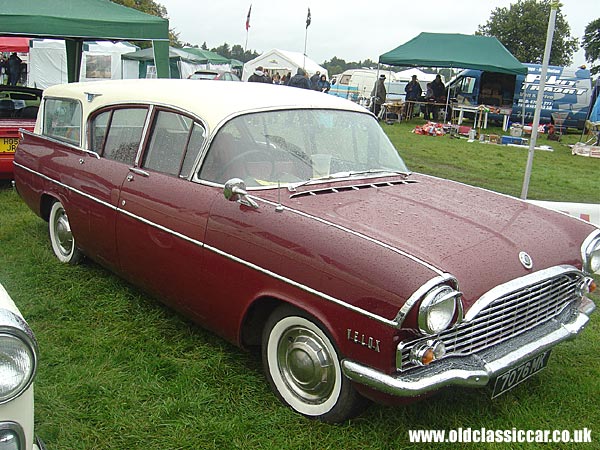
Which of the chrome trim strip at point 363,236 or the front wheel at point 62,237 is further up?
the chrome trim strip at point 363,236

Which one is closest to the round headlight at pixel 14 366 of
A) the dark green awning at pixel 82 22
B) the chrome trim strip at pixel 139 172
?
the chrome trim strip at pixel 139 172

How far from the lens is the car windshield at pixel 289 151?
3.34 m

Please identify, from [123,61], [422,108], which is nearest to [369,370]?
[422,108]

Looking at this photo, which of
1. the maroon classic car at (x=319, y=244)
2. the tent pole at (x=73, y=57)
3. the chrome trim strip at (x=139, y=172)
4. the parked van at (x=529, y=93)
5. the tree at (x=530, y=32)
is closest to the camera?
the maroon classic car at (x=319, y=244)

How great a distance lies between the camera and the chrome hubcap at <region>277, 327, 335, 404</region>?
2768 millimetres

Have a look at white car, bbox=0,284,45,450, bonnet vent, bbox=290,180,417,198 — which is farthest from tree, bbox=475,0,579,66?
white car, bbox=0,284,45,450

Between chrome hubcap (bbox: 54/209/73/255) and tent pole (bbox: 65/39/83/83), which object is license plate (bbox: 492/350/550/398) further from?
tent pole (bbox: 65/39/83/83)

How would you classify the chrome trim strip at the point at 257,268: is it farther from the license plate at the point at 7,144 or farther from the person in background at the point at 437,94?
the person in background at the point at 437,94

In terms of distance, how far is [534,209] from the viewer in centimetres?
351

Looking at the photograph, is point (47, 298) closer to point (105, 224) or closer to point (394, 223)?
point (105, 224)

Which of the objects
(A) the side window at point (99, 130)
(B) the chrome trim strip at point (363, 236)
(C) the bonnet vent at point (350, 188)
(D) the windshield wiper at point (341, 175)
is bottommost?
(B) the chrome trim strip at point (363, 236)

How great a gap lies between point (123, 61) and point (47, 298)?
23199 millimetres

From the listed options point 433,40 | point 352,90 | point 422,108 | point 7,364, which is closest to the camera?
point 7,364

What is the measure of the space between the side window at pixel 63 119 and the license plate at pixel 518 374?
3489 mm
